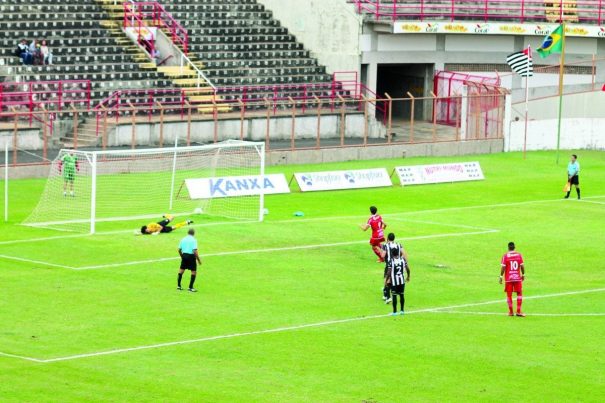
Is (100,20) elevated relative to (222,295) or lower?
elevated

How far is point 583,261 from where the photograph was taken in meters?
39.8

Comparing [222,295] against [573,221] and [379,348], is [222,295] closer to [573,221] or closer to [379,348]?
[379,348]

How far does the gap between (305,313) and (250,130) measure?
33.0 m

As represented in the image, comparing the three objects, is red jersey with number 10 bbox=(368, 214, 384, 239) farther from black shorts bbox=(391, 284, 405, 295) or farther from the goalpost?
the goalpost

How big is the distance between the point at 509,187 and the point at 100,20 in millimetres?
22311

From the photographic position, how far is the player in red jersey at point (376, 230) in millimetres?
37938

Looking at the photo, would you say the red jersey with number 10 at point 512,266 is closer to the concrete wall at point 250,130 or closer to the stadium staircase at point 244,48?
the concrete wall at point 250,130

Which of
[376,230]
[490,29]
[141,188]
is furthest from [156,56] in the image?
[376,230]

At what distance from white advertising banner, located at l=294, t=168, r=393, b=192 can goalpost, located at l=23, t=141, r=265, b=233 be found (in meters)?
2.13

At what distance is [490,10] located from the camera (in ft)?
254

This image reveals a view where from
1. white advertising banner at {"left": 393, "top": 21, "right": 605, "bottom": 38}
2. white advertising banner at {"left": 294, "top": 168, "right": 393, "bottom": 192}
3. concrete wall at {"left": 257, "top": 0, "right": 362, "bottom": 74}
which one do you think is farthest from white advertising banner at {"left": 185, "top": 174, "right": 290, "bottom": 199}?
white advertising banner at {"left": 393, "top": 21, "right": 605, "bottom": 38}

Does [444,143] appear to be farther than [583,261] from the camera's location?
Yes

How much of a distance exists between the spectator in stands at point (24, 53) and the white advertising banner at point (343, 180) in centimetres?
1509

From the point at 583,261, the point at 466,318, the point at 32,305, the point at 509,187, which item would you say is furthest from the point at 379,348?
the point at 509,187
